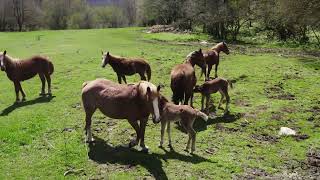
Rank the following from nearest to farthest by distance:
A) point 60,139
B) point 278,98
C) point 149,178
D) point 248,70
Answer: point 149,178, point 60,139, point 278,98, point 248,70

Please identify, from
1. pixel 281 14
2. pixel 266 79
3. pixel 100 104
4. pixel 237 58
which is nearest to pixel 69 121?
pixel 100 104

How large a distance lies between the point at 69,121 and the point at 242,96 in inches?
304

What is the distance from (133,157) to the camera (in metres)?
11.3

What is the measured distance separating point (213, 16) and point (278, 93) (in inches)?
1073

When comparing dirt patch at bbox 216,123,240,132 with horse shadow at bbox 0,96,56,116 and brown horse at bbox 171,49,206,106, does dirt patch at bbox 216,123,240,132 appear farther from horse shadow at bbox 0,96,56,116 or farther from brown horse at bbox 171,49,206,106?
horse shadow at bbox 0,96,56,116

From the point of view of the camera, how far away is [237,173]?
1074cm

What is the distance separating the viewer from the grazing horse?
10930 millimetres

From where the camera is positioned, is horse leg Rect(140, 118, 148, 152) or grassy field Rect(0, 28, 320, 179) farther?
horse leg Rect(140, 118, 148, 152)

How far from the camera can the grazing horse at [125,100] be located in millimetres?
10930

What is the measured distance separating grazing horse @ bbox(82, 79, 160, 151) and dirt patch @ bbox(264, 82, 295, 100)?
27.7ft

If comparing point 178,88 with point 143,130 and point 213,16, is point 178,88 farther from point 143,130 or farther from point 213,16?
point 213,16

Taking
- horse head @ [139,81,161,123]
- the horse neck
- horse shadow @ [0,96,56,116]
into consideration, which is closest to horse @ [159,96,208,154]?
horse head @ [139,81,161,123]

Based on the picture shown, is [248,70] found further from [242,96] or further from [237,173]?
[237,173]

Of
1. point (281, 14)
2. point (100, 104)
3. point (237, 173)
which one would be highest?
point (281, 14)
